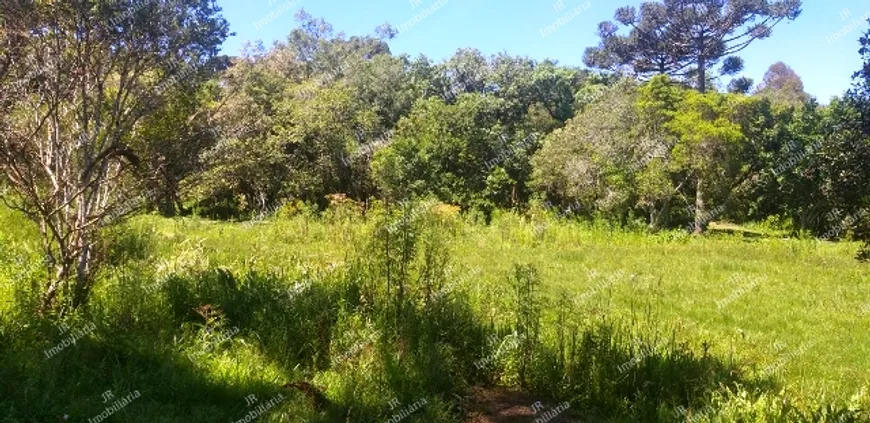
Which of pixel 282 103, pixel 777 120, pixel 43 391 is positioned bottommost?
pixel 43 391

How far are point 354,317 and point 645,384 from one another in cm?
240

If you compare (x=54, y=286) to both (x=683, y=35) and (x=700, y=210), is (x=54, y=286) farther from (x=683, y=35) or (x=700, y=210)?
(x=683, y=35)

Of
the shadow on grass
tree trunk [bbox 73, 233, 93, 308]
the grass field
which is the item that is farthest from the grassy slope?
the shadow on grass

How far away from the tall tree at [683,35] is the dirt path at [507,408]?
2880 cm

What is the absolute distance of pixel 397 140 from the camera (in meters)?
22.7

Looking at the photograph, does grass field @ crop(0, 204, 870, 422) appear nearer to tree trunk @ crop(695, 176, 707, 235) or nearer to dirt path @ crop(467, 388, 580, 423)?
dirt path @ crop(467, 388, 580, 423)

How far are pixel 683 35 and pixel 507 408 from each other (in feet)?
100

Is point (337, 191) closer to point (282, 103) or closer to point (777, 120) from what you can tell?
point (282, 103)

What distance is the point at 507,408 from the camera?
4.39m

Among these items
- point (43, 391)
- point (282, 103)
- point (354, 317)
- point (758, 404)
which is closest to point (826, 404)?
point (758, 404)

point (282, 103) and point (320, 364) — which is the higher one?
point (282, 103)

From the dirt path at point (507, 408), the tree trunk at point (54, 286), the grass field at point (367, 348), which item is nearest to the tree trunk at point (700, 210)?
the grass field at point (367, 348)

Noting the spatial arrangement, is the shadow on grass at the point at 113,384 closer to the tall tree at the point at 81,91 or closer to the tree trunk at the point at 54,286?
the tree trunk at the point at 54,286

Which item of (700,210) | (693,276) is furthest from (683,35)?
(693,276)
